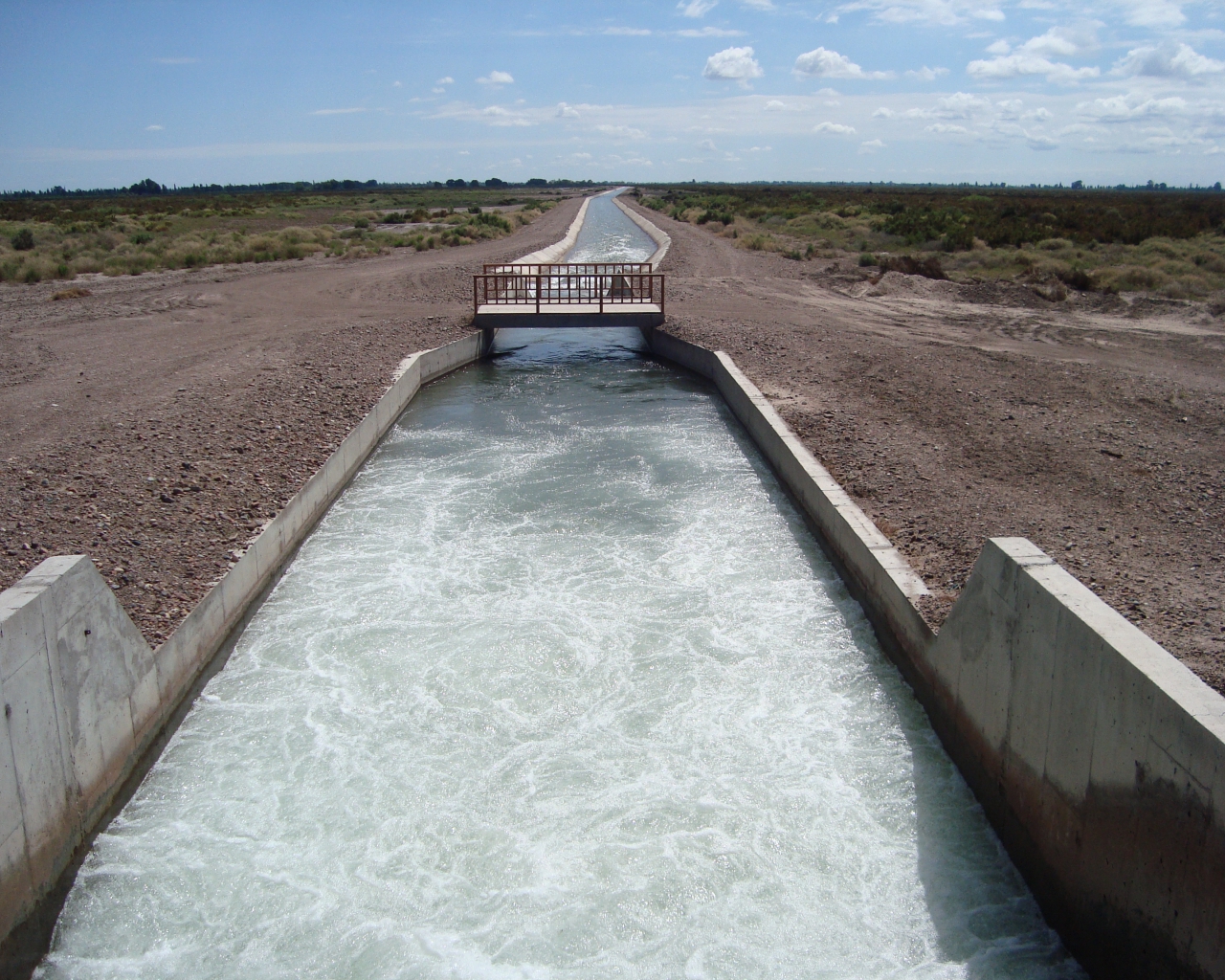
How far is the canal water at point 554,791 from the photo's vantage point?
228 inches

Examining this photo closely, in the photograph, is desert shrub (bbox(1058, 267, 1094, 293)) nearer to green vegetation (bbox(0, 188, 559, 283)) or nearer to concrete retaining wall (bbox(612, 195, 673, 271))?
concrete retaining wall (bbox(612, 195, 673, 271))

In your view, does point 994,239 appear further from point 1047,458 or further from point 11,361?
point 11,361

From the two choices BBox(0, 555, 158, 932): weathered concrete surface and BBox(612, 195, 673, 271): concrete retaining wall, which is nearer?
BBox(0, 555, 158, 932): weathered concrete surface

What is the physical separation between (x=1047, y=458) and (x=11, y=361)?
17.2 metres

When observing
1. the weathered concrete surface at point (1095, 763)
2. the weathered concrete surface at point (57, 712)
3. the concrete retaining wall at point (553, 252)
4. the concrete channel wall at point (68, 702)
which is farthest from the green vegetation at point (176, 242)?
the weathered concrete surface at point (1095, 763)

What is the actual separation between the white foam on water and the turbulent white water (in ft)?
114

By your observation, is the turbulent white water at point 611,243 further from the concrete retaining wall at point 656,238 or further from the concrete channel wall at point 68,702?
the concrete channel wall at point 68,702

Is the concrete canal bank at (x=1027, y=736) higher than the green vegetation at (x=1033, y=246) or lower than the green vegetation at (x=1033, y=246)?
lower

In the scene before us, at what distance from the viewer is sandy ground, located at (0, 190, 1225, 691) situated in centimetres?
903

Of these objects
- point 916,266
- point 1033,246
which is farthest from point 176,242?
point 1033,246

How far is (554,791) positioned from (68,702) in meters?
3.19

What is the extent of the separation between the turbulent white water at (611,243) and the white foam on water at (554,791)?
Answer: 34.6 m

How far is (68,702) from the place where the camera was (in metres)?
5.95

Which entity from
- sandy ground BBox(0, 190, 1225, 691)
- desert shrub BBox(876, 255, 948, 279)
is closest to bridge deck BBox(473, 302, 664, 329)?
sandy ground BBox(0, 190, 1225, 691)
